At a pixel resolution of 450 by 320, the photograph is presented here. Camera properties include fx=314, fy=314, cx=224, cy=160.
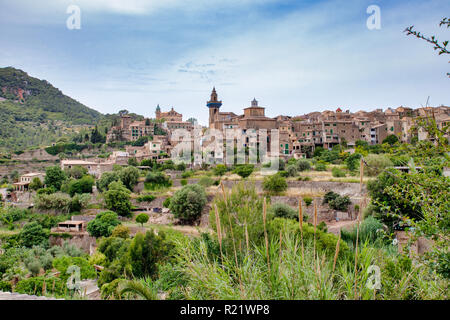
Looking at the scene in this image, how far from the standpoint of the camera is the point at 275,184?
15766 millimetres

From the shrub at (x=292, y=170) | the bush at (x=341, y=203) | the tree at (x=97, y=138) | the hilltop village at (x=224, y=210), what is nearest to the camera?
the hilltop village at (x=224, y=210)

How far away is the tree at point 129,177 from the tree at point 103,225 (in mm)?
5193

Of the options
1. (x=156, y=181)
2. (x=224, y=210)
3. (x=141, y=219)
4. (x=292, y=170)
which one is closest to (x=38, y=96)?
(x=156, y=181)

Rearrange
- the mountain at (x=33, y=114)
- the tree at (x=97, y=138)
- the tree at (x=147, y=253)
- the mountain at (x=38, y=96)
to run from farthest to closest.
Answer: the mountain at (x=38, y=96)
the mountain at (x=33, y=114)
the tree at (x=97, y=138)
the tree at (x=147, y=253)

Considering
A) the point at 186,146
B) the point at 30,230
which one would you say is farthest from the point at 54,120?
the point at 30,230

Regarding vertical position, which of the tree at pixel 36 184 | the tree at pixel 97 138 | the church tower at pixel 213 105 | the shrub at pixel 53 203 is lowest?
the shrub at pixel 53 203

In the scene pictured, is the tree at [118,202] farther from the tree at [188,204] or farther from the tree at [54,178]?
the tree at [54,178]

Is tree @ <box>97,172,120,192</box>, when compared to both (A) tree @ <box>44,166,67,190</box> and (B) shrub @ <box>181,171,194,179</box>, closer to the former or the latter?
(A) tree @ <box>44,166,67,190</box>

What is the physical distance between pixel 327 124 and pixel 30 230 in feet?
69.3

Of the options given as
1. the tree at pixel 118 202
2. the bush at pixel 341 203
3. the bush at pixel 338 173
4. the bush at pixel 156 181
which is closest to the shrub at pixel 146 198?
the tree at pixel 118 202

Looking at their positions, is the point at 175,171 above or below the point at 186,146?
below

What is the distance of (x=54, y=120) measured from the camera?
4884 cm

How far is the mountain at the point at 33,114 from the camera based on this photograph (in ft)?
124
